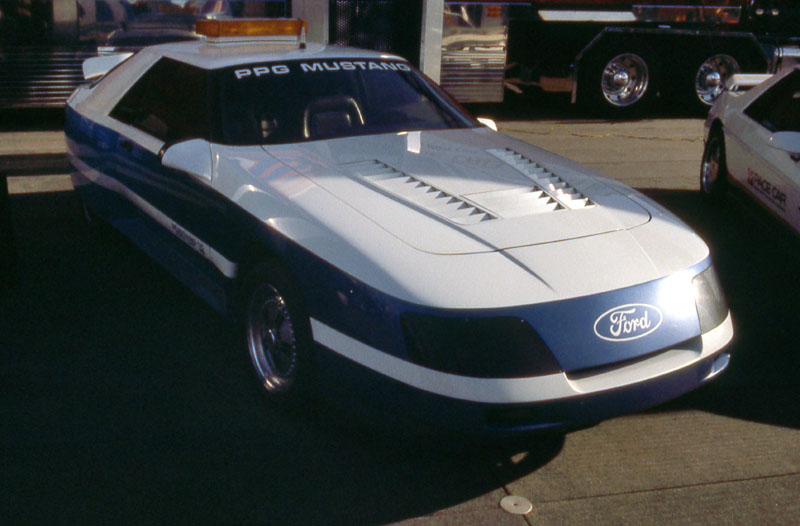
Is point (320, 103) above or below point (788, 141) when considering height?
above

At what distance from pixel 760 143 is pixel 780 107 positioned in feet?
1.00

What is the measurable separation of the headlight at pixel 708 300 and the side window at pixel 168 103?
2.29 metres

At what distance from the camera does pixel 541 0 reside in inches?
450

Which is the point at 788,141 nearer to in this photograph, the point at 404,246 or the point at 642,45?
the point at 404,246

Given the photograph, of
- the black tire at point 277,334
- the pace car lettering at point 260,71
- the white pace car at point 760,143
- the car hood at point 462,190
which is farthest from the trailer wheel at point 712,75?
the black tire at point 277,334

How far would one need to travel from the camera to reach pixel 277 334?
12.0ft

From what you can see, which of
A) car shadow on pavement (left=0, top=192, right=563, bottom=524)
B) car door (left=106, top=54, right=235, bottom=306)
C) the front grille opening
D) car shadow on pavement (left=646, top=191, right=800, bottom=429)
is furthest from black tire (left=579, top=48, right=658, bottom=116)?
the front grille opening

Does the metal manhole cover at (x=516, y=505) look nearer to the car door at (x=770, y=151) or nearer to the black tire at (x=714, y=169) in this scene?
the car door at (x=770, y=151)

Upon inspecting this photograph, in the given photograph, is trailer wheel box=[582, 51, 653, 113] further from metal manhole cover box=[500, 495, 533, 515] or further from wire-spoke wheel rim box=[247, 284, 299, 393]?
metal manhole cover box=[500, 495, 533, 515]

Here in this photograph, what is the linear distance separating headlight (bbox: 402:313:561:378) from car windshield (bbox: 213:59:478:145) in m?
1.66

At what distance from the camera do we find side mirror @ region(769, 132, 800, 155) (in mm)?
4949

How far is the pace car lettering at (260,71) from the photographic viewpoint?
4.38 meters

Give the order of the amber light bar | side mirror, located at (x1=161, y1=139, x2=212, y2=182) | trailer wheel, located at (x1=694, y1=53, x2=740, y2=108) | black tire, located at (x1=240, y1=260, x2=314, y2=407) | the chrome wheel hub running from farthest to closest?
trailer wheel, located at (x1=694, y1=53, x2=740, y2=108) < the chrome wheel hub < the amber light bar < side mirror, located at (x1=161, y1=139, x2=212, y2=182) < black tire, located at (x1=240, y1=260, x2=314, y2=407)

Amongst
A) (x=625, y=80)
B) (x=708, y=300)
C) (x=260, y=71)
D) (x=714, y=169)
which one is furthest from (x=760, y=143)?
(x=625, y=80)
